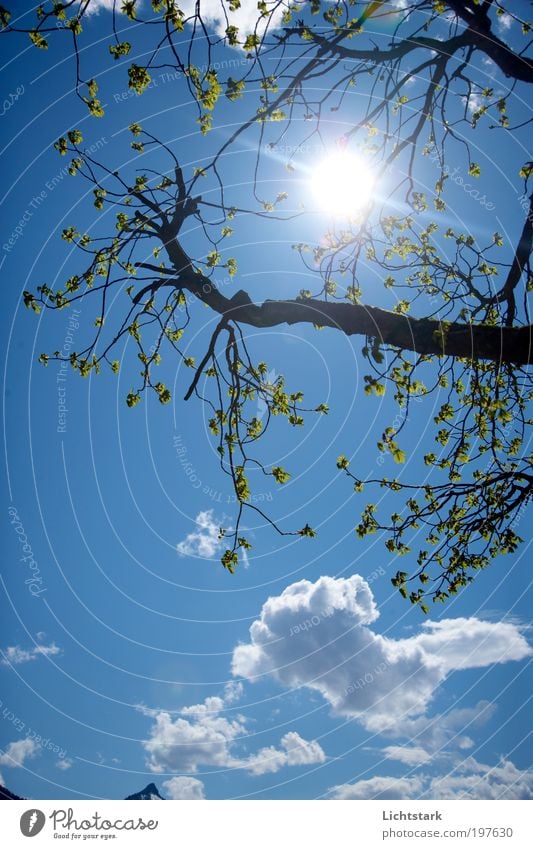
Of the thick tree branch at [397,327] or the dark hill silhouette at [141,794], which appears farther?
the dark hill silhouette at [141,794]

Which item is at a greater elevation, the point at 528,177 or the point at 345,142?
the point at 345,142

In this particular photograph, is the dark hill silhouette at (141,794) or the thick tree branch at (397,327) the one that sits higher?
the thick tree branch at (397,327)

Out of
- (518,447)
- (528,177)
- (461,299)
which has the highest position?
(528,177)

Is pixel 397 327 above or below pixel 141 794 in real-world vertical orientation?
above

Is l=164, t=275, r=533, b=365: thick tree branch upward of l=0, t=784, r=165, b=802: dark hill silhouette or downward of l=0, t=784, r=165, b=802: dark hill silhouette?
upward

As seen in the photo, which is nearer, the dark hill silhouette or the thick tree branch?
the thick tree branch

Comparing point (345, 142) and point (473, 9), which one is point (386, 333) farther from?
point (473, 9)

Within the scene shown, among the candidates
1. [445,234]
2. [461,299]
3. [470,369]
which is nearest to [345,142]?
[445,234]

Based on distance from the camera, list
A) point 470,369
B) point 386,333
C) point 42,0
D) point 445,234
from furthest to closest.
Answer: point 445,234
point 470,369
point 42,0
point 386,333

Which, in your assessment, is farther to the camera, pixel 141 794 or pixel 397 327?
pixel 141 794
